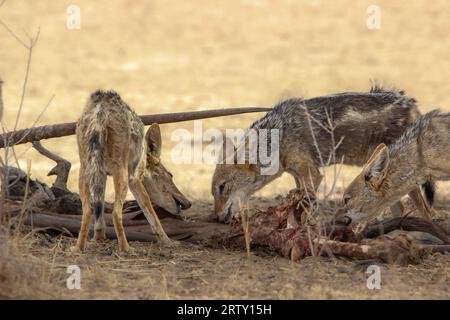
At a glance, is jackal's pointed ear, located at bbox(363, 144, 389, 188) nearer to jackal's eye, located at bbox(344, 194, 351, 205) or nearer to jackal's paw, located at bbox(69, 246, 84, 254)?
jackal's eye, located at bbox(344, 194, 351, 205)

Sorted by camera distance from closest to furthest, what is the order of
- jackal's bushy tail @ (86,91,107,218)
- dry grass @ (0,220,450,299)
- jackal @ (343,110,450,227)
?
dry grass @ (0,220,450,299)
jackal's bushy tail @ (86,91,107,218)
jackal @ (343,110,450,227)

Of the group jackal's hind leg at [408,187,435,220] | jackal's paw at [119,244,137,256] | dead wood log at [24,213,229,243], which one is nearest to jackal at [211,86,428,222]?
jackal's hind leg at [408,187,435,220]

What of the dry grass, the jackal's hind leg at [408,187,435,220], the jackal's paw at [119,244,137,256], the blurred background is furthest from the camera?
the blurred background

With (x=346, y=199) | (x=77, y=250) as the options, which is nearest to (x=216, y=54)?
(x=346, y=199)

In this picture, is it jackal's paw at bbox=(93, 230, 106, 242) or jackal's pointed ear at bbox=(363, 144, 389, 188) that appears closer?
jackal's paw at bbox=(93, 230, 106, 242)

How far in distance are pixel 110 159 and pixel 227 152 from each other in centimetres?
230

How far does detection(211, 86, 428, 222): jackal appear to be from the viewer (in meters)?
10.1

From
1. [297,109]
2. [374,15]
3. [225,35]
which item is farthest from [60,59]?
[297,109]

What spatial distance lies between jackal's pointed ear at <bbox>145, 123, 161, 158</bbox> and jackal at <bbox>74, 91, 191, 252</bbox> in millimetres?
507

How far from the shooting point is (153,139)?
9.34 meters

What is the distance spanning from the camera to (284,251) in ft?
26.8

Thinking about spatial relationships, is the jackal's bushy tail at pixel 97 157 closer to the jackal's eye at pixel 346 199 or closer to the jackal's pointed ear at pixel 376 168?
the jackal's eye at pixel 346 199

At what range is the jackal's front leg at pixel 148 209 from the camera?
8695 millimetres

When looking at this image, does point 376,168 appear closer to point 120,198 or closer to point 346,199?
point 346,199
